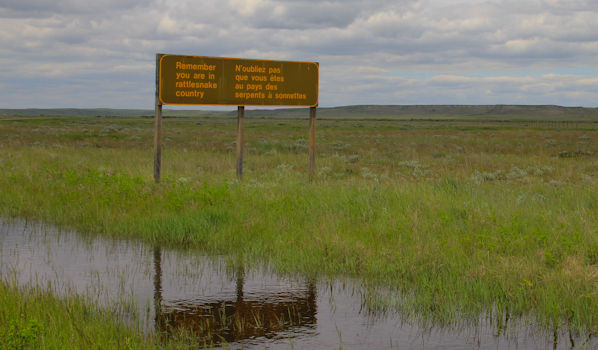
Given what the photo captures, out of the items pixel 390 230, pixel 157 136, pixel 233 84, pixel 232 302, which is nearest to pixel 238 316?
pixel 232 302

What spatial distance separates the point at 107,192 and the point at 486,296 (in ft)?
28.5

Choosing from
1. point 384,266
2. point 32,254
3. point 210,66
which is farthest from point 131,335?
point 210,66

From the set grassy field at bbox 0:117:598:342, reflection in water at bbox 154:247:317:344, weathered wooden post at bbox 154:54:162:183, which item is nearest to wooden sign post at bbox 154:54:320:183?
weathered wooden post at bbox 154:54:162:183

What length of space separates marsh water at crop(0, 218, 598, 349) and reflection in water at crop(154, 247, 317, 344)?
1cm

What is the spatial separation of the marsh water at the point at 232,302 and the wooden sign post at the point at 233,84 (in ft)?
19.0

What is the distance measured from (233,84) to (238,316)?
30.4 ft

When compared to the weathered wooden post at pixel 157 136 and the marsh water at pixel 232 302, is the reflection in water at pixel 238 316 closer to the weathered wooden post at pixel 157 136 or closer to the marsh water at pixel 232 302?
the marsh water at pixel 232 302

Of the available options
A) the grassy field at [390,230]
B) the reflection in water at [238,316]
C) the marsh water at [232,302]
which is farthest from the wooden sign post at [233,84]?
the reflection in water at [238,316]

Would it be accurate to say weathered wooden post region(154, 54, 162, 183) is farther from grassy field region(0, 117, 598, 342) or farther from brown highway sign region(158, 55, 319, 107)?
grassy field region(0, 117, 598, 342)

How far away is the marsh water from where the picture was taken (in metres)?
4.67

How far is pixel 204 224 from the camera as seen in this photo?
8805mm

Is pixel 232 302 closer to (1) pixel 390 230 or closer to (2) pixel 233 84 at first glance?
(1) pixel 390 230

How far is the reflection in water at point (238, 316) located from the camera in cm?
477

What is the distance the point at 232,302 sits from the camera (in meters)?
5.59
